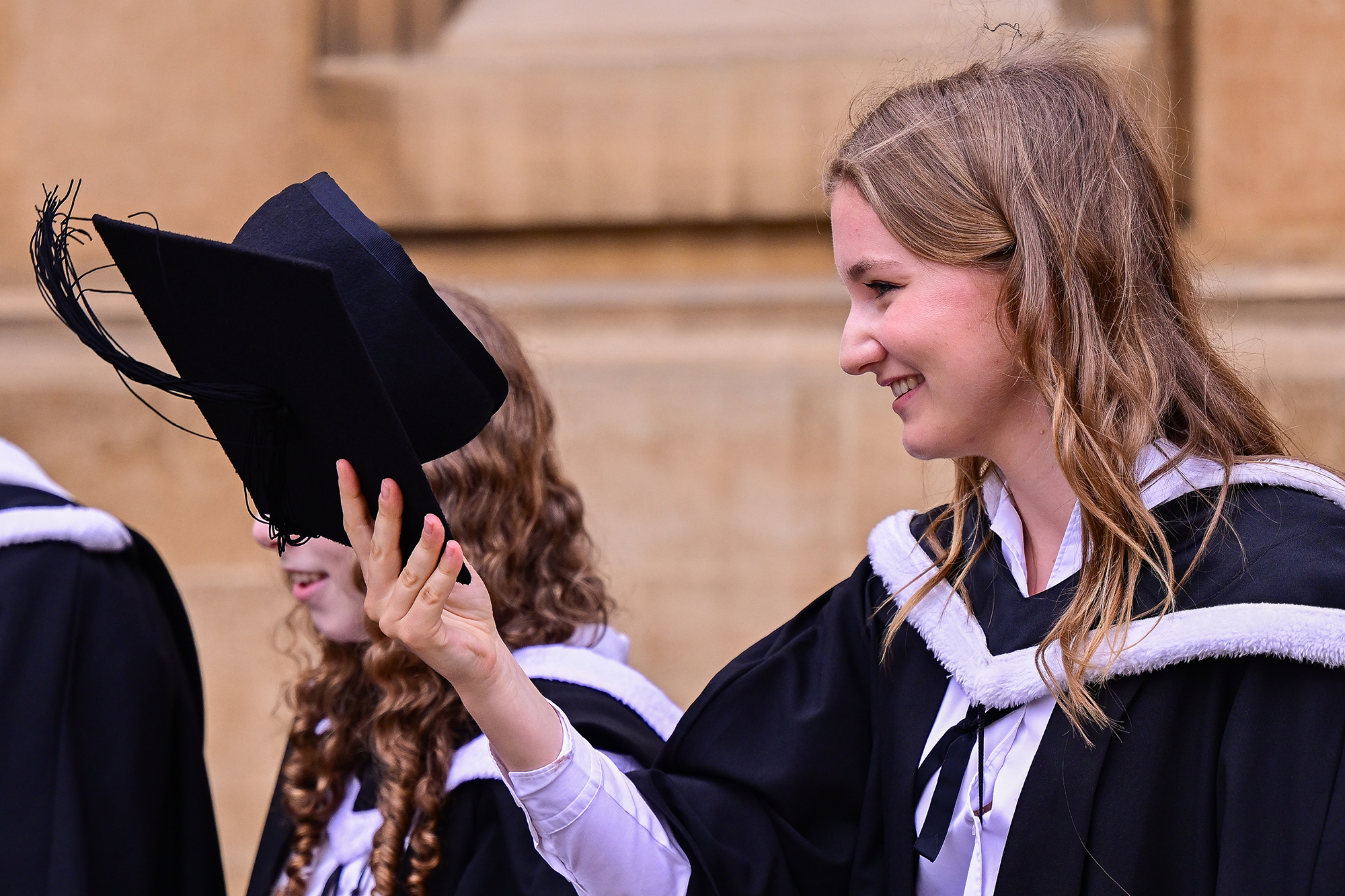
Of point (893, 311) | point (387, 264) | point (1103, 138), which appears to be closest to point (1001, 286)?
point (893, 311)

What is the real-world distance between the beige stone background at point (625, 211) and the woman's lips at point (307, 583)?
1830 mm

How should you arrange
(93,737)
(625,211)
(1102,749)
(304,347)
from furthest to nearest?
1. (625,211)
2. (93,737)
3. (1102,749)
4. (304,347)

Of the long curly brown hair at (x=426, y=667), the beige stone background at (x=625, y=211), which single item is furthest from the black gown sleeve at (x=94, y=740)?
the beige stone background at (x=625, y=211)

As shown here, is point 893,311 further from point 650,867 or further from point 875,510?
point 875,510

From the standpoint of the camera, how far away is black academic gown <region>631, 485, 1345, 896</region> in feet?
5.14

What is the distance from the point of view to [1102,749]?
1669 mm

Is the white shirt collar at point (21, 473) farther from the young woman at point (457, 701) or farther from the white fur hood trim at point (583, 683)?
the white fur hood trim at point (583, 683)

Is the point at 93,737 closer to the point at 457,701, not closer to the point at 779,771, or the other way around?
the point at 457,701

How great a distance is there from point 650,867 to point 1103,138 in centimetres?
117

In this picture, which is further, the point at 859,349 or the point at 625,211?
the point at 625,211

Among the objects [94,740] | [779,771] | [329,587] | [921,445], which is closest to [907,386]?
[921,445]

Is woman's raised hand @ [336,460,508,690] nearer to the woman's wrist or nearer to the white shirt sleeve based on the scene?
the woman's wrist

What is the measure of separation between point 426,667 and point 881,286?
103cm

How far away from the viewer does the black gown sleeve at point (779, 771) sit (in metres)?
1.94
